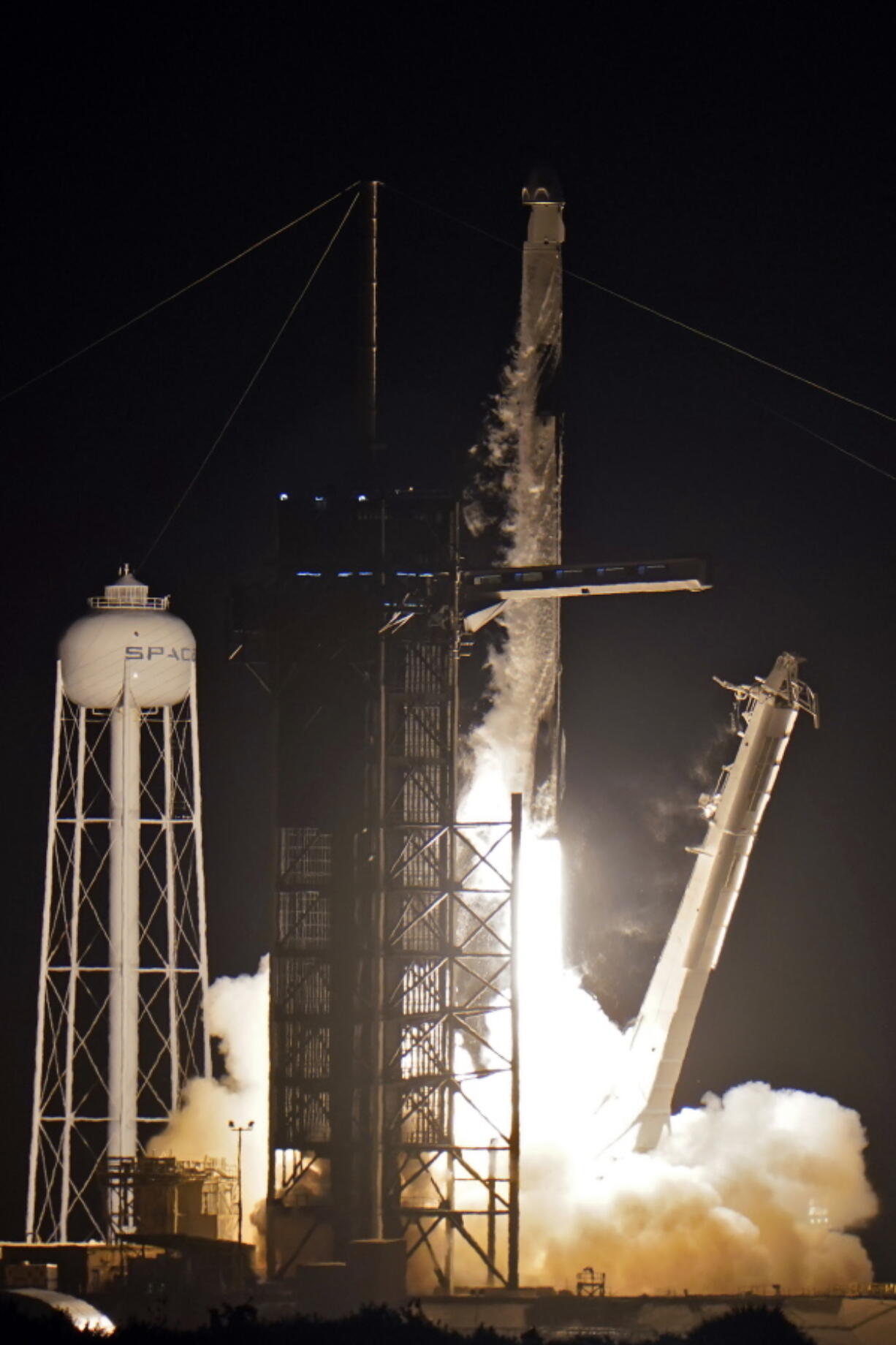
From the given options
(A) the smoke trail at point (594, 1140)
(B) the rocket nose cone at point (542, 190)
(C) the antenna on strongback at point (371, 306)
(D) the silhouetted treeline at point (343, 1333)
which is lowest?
(D) the silhouetted treeline at point (343, 1333)

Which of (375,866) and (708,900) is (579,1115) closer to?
(708,900)

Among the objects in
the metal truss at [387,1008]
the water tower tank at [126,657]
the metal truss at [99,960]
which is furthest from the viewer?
the metal truss at [99,960]

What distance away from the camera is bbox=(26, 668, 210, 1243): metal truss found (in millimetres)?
64875

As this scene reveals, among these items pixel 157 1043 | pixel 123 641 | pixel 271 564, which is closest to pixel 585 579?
pixel 271 564

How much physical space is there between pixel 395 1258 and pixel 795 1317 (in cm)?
568

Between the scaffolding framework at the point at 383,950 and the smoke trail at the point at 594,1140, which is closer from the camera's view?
the scaffolding framework at the point at 383,950

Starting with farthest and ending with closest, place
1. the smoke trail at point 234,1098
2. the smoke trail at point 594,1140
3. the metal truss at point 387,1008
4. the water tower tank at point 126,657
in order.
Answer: the water tower tank at point 126,657
the smoke trail at point 234,1098
the smoke trail at point 594,1140
the metal truss at point 387,1008

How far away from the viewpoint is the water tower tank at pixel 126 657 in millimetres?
64250

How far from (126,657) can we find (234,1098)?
7273mm

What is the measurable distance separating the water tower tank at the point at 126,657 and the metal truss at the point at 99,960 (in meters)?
0.41

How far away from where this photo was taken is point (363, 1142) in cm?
5791

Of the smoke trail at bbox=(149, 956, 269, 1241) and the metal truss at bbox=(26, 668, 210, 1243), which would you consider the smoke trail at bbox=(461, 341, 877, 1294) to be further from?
the metal truss at bbox=(26, 668, 210, 1243)

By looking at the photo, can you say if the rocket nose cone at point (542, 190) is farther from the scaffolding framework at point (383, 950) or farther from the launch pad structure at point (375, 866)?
the scaffolding framework at point (383, 950)

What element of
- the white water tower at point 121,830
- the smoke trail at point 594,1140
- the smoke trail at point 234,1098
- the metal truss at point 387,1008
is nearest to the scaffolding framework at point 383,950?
the metal truss at point 387,1008
